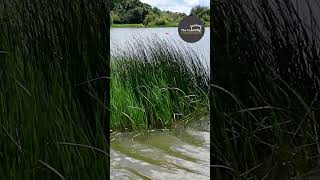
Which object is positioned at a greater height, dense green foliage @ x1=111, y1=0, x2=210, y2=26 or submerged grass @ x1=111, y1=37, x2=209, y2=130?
dense green foliage @ x1=111, y1=0, x2=210, y2=26

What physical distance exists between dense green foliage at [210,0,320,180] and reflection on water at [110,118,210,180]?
4.3 inches

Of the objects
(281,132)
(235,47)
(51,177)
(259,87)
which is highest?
(235,47)

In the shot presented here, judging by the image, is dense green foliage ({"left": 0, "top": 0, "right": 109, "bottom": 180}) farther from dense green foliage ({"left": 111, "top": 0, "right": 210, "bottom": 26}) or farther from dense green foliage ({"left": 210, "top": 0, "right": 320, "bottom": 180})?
dense green foliage ({"left": 210, "top": 0, "right": 320, "bottom": 180})

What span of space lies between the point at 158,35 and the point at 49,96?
39.3 inches

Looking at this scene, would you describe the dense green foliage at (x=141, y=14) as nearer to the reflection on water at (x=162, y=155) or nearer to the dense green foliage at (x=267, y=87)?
the dense green foliage at (x=267, y=87)

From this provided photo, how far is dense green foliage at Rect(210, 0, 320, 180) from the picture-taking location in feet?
12.7

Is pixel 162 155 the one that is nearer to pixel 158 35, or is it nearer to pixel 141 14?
pixel 158 35

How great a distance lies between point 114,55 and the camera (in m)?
3.97

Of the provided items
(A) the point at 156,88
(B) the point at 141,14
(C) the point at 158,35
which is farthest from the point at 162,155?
(B) the point at 141,14

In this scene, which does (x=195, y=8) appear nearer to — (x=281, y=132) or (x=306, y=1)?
(x=306, y=1)

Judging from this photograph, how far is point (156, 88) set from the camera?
4.00m

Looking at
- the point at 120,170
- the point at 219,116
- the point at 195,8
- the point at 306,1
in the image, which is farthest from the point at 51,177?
the point at 306,1

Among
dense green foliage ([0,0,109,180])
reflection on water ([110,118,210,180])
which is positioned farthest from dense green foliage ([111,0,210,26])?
reflection on water ([110,118,210,180])

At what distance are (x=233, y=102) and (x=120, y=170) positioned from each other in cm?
104
